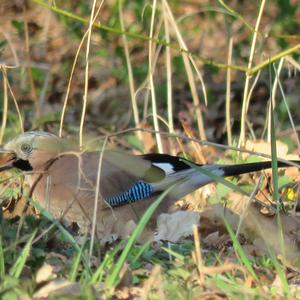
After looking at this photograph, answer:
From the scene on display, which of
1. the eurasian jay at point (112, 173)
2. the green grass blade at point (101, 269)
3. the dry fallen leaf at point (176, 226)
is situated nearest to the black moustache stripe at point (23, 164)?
the eurasian jay at point (112, 173)

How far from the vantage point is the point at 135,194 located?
5.87m

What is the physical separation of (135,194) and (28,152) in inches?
26.3

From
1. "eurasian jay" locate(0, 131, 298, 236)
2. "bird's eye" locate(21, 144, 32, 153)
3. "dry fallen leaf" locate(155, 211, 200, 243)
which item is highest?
"dry fallen leaf" locate(155, 211, 200, 243)

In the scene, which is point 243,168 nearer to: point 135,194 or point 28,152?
point 135,194

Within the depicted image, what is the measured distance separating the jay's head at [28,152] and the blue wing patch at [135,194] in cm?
47

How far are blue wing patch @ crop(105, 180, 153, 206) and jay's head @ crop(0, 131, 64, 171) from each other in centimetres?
47

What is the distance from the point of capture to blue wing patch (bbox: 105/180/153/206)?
5.78 meters

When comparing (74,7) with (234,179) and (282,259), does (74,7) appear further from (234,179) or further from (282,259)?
(282,259)

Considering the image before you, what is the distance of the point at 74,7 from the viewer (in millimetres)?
10266

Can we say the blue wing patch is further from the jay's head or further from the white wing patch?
the jay's head

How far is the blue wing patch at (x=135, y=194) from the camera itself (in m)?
5.78

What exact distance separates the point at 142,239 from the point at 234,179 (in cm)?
185

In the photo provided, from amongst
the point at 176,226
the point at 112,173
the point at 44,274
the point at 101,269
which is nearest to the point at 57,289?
the point at 44,274

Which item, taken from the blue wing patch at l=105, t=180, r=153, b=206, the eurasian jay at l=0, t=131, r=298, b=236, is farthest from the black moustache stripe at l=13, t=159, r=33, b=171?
the blue wing patch at l=105, t=180, r=153, b=206
